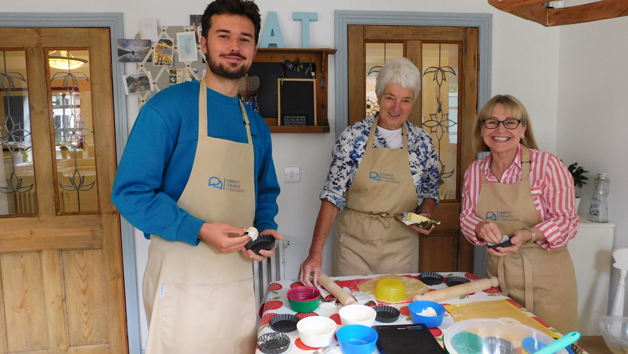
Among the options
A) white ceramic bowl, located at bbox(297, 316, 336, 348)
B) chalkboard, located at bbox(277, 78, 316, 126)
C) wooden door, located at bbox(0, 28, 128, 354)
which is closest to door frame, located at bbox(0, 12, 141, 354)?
wooden door, located at bbox(0, 28, 128, 354)

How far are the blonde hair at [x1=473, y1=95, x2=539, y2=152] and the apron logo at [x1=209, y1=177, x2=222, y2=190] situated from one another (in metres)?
1.11

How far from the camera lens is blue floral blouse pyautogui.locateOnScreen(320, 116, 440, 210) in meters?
1.88

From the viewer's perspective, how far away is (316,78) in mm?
2434

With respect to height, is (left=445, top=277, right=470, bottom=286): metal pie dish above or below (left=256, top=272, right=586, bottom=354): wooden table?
above

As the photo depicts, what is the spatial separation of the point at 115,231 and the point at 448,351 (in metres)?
2.08

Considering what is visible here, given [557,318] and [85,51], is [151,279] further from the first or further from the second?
[85,51]

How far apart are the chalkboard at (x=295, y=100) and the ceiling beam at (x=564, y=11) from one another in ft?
5.09

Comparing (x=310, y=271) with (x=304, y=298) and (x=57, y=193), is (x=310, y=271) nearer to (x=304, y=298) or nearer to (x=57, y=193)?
(x=304, y=298)

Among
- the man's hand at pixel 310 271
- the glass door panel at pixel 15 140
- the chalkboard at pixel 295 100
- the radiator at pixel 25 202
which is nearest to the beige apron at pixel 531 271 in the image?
the man's hand at pixel 310 271

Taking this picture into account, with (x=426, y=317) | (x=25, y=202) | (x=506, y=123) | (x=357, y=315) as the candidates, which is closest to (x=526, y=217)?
(x=506, y=123)

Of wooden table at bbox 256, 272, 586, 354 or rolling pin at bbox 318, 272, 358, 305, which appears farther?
rolling pin at bbox 318, 272, 358, 305

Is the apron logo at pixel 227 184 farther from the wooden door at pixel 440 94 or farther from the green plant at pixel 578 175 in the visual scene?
the green plant at pixel 578 175

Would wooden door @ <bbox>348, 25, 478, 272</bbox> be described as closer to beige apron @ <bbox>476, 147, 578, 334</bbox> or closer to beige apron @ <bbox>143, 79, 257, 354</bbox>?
beige apron @ <bbox>476, 147, 578, 334</bbox>

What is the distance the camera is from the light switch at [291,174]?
248 centimetres
